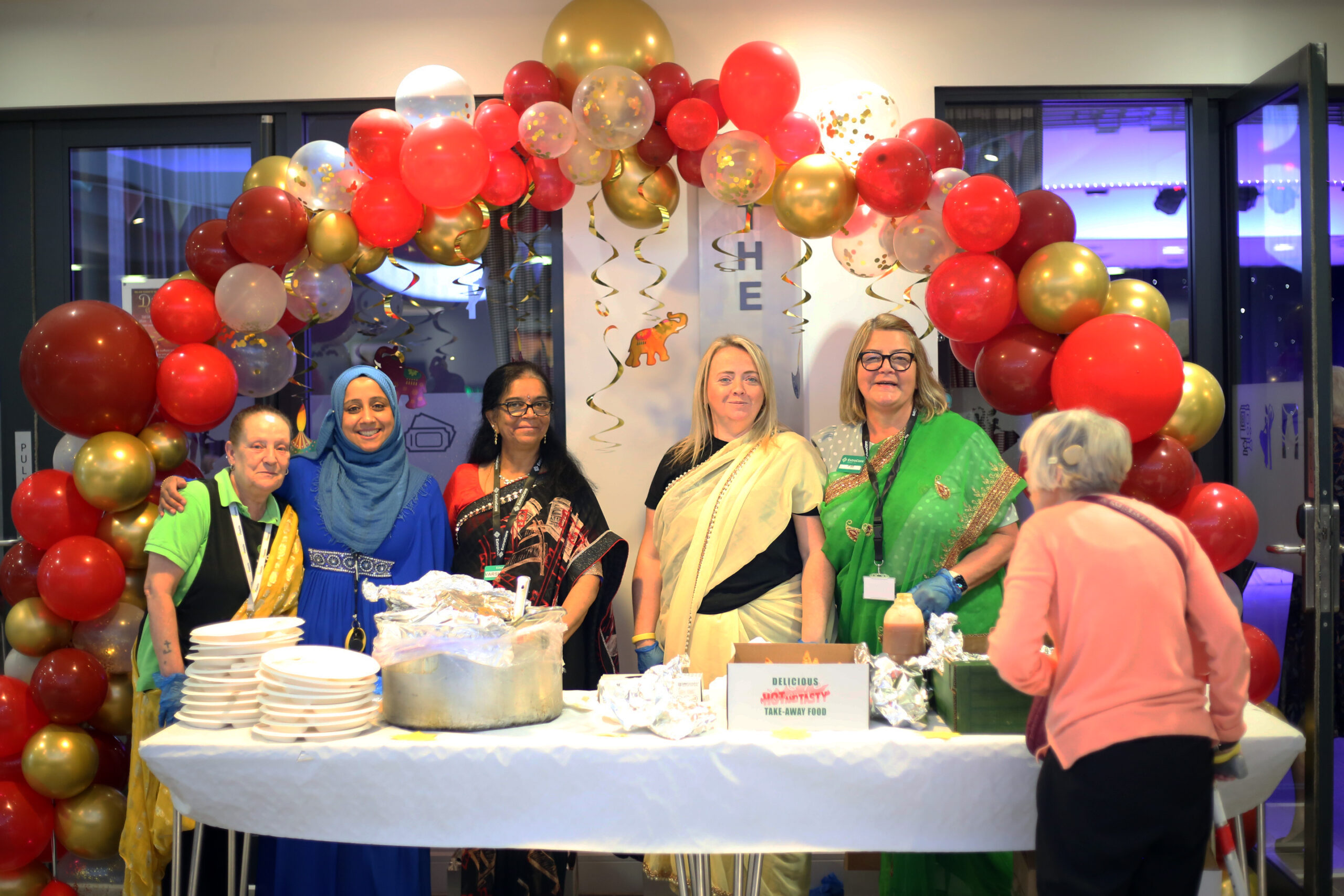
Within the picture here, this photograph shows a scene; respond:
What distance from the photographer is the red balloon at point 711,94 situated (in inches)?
110

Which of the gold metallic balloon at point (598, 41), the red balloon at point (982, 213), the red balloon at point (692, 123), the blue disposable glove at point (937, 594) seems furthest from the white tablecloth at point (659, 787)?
the gold metallic balloon at point (598, 41)

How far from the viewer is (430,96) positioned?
2.70 m

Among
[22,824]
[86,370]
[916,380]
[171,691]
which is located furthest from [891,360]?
[22,824]

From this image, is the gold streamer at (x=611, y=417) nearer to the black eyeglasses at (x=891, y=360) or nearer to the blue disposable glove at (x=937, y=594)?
the black eyeglasses at (x=891, y=360)

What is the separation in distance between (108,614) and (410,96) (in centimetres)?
166

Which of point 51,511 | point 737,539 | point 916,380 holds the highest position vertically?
point 916,380

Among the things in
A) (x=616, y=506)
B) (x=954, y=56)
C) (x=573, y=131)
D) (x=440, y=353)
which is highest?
(x=954, y=56)

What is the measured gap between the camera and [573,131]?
8.62ft

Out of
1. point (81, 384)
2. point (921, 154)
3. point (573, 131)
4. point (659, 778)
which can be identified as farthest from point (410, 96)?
point (659, 778)

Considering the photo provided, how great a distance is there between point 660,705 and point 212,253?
5.91 feet

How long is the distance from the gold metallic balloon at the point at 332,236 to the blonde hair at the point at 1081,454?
1.92 meters

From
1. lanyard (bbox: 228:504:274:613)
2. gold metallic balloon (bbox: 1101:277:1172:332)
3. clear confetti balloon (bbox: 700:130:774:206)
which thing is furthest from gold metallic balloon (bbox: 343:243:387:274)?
gold metallic balloon (bbox: 1101:277:1172:332)

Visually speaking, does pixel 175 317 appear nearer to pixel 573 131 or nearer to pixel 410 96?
pixel 410 96

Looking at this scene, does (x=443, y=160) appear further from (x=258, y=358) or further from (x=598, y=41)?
(x=258, y=358)
